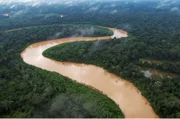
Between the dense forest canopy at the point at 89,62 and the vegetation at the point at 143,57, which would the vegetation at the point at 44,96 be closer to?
the dense forest canopy at the point at 89,62

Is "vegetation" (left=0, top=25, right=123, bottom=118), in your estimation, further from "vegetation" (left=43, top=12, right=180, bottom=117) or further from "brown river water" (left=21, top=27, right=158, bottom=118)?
"vegetation" (left=43, top=12, right=180, bottom=117)

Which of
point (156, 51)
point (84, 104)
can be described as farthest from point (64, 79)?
point (156, 51)

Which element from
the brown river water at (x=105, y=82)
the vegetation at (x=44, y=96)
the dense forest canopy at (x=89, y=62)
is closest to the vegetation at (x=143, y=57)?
the dense forest canopy at (x=89, y=62)

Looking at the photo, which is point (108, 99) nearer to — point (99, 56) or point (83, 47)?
point (99, 56)

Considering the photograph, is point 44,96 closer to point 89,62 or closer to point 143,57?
point 89,62

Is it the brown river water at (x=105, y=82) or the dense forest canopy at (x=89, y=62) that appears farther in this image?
the brown river water at (x=105, y=82)

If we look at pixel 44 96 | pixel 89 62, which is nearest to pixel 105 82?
pixel 89 62

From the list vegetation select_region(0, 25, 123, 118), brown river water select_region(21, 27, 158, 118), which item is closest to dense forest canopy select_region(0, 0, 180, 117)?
vegetation select_region(0, 25, 123, 118)

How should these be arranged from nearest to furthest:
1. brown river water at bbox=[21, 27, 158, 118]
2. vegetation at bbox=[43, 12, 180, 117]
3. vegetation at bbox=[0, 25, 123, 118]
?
vegetation at bbox=[0, 25, 123, 118]
brown river water at bbox=[21, 27, 158, 118]
vegetation at bbox=[43, 12, 180, 117]
